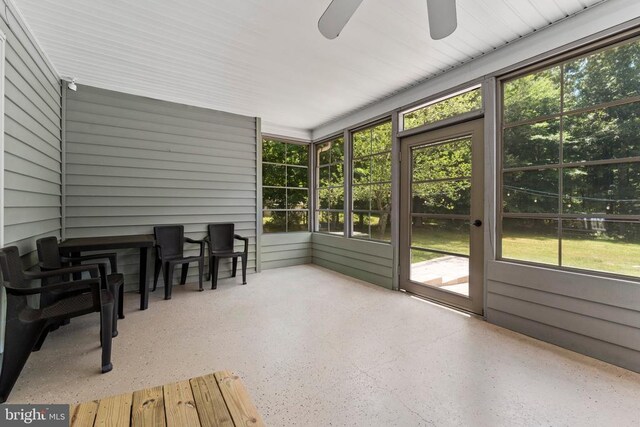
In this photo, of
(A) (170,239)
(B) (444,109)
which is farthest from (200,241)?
(B) (444,109)

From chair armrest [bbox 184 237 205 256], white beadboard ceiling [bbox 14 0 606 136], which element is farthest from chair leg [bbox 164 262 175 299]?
white beadboard ceiling [bbox 14 0 606 136]

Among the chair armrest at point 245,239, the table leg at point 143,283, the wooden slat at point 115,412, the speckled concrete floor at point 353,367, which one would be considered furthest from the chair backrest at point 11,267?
the chair armrest at point 245,239

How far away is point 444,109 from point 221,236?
136 inches

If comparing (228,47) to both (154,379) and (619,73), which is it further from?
(619,73)

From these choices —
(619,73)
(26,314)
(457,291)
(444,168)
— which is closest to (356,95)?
(444,168)

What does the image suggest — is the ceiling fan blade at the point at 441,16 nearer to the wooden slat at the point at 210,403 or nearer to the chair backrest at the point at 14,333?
the wooden slat at the point at 210,403

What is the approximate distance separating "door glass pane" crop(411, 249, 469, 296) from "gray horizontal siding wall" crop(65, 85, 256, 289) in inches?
101

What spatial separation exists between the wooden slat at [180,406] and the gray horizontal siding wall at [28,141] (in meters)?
1.86

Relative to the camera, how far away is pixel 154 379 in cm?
187

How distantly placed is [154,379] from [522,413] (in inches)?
87.4

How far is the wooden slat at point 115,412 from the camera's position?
3.18 ft

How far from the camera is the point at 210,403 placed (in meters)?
1.08

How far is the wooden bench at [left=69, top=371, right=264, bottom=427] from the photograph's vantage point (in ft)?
3.20

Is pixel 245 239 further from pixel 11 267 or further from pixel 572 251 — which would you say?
pixel 572 251
